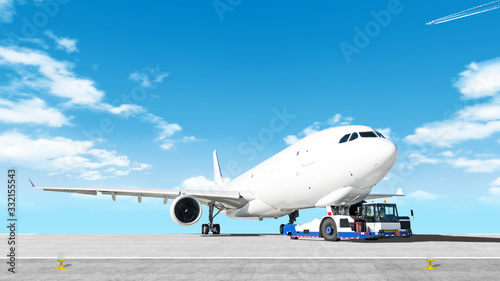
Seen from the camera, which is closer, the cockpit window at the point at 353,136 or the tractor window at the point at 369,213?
the cockpit window at the point at 353,136

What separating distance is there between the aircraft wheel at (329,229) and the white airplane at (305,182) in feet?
2.74

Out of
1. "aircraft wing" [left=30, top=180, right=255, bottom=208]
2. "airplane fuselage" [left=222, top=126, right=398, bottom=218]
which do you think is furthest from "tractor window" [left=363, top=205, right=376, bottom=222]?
"aircraft wing" [left=30, top=180, right=255, bottom=208]

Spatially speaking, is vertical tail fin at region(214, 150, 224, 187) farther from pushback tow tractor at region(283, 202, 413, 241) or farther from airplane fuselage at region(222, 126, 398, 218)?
pushback tow tractor at region(283, 202, 413, 241)

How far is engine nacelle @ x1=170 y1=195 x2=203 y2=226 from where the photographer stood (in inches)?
1007

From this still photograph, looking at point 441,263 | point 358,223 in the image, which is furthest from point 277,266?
point 358,223

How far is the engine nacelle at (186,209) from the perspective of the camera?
25578 mm

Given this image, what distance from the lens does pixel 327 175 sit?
19922mm

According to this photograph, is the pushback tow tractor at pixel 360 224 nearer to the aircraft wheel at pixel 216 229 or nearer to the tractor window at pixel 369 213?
the tractor window at pixel 369 213

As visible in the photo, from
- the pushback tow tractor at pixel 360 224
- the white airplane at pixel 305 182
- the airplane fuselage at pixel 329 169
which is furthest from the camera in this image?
the pushback tow tractor at pixel 360 224

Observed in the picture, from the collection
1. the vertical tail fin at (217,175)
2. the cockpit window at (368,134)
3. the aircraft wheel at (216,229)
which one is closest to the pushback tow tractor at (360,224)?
the cockpit window at (368,134)

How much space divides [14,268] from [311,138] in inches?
593

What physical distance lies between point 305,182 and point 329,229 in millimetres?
2778

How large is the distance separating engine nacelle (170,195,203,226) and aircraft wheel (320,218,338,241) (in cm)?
834

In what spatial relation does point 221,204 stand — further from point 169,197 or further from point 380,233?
point 380,233
